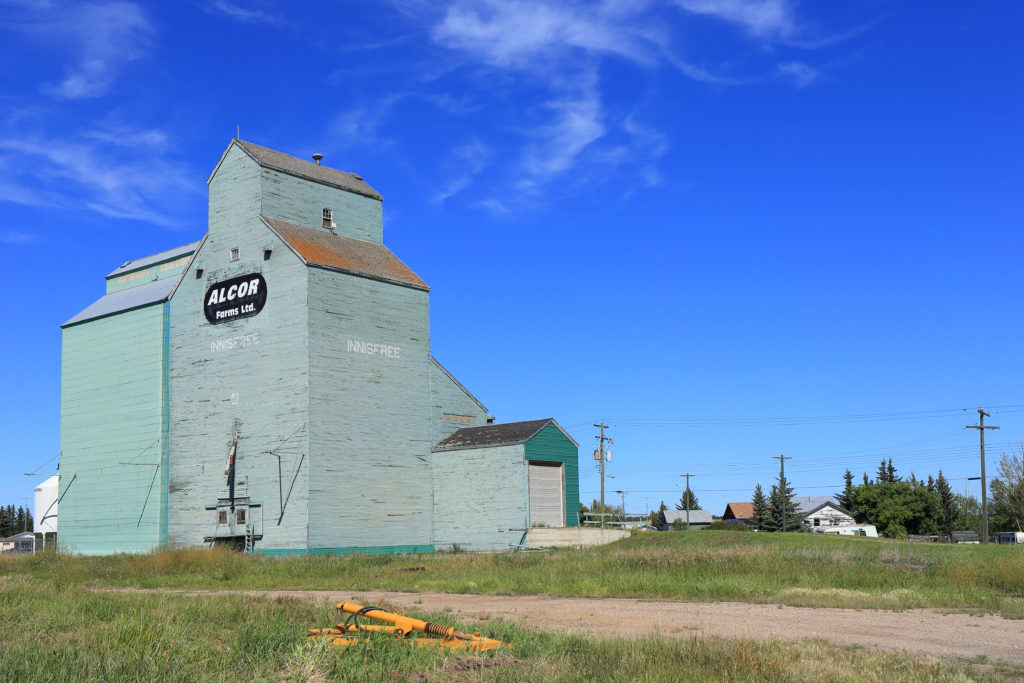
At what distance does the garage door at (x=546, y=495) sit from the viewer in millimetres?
41094

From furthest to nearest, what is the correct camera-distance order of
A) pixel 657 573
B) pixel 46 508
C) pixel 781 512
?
1. pixel 781 512
2. pixel 46 508
3. pixel 657 573

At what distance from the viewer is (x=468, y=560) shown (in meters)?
31.8

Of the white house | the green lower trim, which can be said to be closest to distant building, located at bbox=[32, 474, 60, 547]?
the green lower trim

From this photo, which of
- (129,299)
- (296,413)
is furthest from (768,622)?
(129,299)

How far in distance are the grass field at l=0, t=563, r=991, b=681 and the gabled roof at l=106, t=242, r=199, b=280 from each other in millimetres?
40149

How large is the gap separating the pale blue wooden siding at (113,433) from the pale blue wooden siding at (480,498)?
13.8m

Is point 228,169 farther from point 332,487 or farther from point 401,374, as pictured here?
point 332,487

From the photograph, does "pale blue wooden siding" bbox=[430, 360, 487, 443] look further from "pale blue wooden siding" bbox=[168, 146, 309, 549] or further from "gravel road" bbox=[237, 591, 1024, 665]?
"gravel road" bbox=[237, 591, 1024, 665]

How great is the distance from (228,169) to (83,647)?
3763 cm

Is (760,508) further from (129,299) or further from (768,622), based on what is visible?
(768,622)

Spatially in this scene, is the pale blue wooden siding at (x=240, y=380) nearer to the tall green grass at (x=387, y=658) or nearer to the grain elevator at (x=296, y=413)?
the grain elevator at (x=296, y=413)

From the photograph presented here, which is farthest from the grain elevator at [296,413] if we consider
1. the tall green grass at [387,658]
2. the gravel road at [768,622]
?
the tall green grass at [387,658]

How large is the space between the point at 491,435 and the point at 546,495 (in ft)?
12.6

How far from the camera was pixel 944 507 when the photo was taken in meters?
99.6
